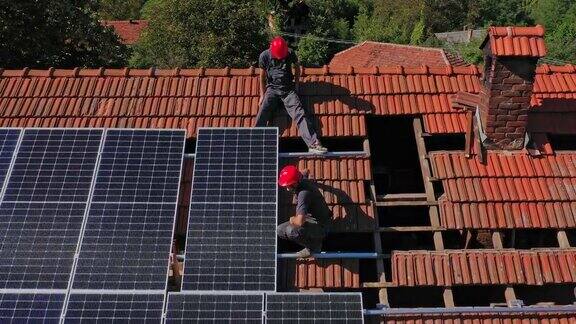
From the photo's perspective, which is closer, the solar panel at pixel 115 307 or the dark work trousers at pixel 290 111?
the solar panel at pixel 115 307

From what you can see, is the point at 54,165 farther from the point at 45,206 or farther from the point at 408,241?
the point at 408,241

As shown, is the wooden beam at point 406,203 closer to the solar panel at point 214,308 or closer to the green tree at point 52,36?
the solar panel at point 214,308

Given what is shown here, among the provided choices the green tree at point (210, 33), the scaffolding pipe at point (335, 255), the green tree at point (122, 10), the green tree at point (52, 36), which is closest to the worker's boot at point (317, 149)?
the scaffolding pipe at point (335, 255)

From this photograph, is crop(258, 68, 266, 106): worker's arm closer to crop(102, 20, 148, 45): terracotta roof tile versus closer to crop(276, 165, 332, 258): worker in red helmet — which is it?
crop(276, 165, 332, 258): worker in red helmet

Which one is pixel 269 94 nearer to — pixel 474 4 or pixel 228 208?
pixel 228 208

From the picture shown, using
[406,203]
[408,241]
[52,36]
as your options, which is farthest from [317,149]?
[52,36]

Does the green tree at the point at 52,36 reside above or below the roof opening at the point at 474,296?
above
